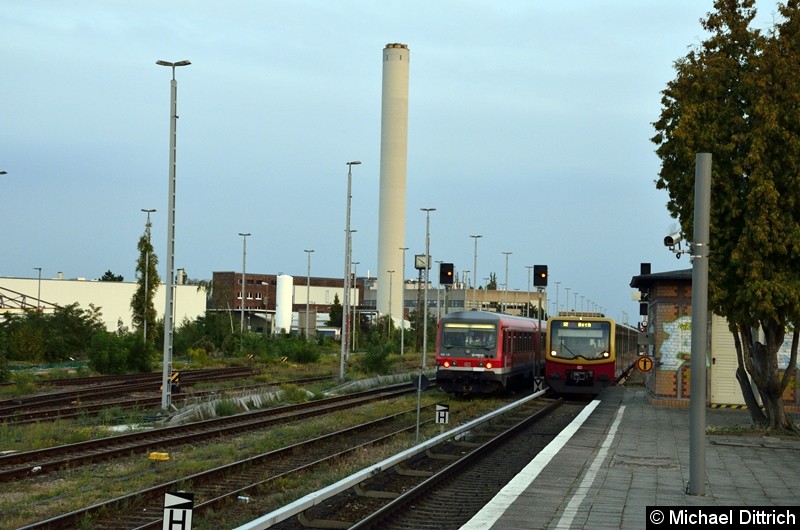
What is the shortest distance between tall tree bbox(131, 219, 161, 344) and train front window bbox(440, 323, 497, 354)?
32.1 m

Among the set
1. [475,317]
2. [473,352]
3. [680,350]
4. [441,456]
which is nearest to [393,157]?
[475,317]

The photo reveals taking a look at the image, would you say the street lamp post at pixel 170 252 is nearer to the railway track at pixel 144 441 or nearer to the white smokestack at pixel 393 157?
the railway track at pixel 144 441

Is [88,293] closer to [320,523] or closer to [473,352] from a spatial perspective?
[473,352]

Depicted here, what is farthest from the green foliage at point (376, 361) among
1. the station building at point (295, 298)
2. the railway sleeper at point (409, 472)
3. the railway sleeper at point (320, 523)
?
the station building at point (295, 298)

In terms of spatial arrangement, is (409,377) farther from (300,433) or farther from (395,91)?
(395,91)

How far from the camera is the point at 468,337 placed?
33.4 m

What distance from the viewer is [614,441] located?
2064 cm

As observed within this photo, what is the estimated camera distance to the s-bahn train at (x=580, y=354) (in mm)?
35625

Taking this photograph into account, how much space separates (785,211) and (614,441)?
611 centimetres

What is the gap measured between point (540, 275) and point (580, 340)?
3827mm

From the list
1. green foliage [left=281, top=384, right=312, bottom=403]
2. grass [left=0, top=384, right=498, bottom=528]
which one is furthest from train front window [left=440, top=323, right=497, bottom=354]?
grass [left=0, top=384, right=498, bottom=528]

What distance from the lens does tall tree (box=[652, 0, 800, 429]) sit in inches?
852

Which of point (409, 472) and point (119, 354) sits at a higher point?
point (119, 354)

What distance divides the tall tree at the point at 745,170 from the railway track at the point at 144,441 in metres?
10.7
